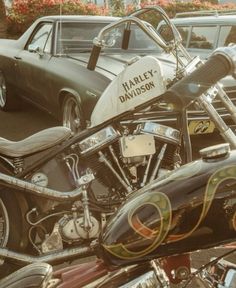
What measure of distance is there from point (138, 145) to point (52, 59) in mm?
3653

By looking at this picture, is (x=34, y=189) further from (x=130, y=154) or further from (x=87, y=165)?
(x=130, y=154)

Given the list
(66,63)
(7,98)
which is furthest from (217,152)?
(7,98)

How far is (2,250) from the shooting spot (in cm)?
309

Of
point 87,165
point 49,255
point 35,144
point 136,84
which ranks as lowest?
point 49,255

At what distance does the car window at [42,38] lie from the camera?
688 cm

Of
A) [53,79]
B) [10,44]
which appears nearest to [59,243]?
[53,79]

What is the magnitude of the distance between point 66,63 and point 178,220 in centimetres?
498

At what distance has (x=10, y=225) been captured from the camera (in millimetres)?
3258

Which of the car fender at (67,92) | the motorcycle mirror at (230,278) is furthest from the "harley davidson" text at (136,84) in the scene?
the car fender at (67,92)

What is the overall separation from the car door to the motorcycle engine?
3452 mm

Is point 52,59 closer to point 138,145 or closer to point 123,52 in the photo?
point 123,52

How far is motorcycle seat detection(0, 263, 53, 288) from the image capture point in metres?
1.42

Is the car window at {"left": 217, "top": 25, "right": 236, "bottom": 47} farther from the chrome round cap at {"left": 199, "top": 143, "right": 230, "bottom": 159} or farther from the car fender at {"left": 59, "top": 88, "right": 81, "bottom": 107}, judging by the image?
the chrome round cap at {"left": 199, "top": 143, "right": 230, "bottom": 159}

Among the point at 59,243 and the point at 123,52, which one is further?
the point at 123,52
